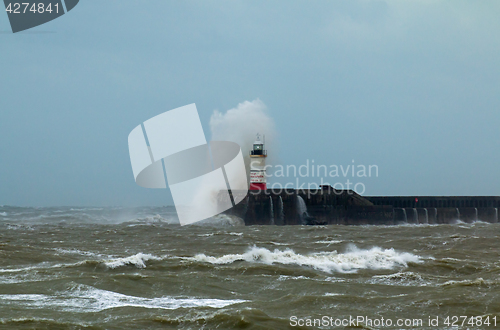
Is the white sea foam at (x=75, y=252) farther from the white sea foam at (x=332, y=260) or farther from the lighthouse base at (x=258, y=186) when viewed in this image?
the lighthouse base at (x=258, y=186)

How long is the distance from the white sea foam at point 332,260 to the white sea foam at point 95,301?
4.29 meters

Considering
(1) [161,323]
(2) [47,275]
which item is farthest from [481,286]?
(2) [47,275]

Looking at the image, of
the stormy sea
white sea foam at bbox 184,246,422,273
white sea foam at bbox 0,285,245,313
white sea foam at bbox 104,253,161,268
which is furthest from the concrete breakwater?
white sea foam at bbox 0,285,245,313

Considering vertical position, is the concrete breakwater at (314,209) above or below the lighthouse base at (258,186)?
below

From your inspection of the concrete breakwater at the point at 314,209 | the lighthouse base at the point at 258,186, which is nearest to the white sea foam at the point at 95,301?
the concrete breakwater at the point at 314,209

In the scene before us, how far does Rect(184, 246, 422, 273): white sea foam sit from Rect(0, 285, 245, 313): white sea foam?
169 inches

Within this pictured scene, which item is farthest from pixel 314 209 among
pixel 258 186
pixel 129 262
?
pixel 129 262

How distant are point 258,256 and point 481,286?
20.7 ft

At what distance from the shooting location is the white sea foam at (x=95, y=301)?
840 centimetres

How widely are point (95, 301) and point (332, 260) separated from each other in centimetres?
736

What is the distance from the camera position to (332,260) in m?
13.7

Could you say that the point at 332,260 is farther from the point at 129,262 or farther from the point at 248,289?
the point at 129,262

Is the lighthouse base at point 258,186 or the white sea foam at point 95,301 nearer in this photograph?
the white sea foam at point 95,301

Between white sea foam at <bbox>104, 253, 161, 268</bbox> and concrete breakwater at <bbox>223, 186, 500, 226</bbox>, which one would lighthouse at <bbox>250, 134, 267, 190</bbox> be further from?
white sea foam at <bbox>104, 253, 161, 268</bbox>
